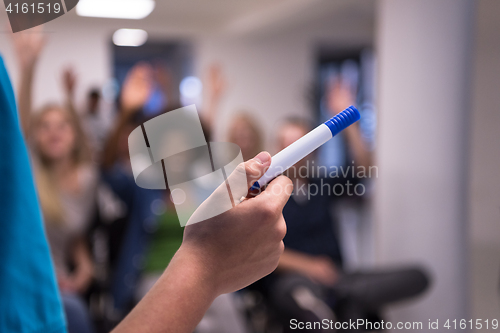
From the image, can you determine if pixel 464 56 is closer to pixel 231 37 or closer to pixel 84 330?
pixel 84 330

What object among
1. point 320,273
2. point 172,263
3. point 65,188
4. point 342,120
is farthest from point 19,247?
point 65,188

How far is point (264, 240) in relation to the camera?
0.27m

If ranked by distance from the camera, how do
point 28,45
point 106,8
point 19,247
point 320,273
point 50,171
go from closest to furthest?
point 19,247, point 28,45, point 320,273, point 106,8, point 50,171

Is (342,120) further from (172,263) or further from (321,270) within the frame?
(321,270)

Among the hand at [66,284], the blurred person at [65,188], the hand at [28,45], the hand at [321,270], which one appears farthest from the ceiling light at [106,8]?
the hand at [66,284]

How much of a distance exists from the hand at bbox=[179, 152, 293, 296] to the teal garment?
78mm

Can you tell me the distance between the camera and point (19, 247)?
24cm

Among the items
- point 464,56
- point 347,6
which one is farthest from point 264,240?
point 347,6

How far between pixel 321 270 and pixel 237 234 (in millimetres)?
392

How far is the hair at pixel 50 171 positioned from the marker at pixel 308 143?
0.70 m

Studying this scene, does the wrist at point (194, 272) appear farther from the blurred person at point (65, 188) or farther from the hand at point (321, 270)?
the blurred person at point (65, 188)

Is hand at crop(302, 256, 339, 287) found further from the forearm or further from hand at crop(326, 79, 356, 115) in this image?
the forearm

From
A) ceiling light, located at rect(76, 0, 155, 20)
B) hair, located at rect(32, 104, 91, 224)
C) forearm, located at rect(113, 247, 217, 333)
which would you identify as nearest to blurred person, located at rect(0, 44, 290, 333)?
forearm, located at rect(113, 247, 217, 333)

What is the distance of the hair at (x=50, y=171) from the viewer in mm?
853
